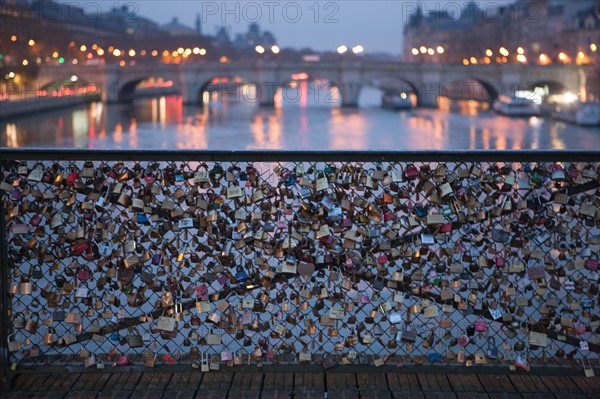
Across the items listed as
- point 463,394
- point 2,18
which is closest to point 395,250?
point 463,394

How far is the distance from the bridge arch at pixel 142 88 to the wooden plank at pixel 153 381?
171 ft

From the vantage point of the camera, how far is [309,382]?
12.0 ft

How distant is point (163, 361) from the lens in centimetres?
376

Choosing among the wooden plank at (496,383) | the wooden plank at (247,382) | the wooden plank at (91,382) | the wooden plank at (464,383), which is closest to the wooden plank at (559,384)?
the wooden plank at (496,383)

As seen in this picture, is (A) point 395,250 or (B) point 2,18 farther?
(B) point 2,18

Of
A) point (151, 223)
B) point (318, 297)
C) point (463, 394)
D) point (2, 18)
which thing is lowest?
point (463, 394)

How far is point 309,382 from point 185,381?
0.48m

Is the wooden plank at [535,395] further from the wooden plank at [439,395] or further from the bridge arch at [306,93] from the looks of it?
the bridge arch at [306,93]

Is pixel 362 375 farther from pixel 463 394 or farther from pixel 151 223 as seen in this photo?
pixel 151 223

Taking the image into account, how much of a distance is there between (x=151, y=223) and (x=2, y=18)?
47980mm

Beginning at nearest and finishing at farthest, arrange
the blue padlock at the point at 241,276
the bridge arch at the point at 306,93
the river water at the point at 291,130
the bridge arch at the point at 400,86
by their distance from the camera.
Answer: the blue padlock at the point at 241,276 < the river water at the point at 291,130 < the bridge arch at the point at 400,86 < the bridge arch at the point at 306,93

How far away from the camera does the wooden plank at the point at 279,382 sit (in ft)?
11.8

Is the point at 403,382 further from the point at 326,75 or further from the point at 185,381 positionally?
the point at 326,75

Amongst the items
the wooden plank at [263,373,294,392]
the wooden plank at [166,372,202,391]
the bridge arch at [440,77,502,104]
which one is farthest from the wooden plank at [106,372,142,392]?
the bridge arch at [440,77,502,104]
